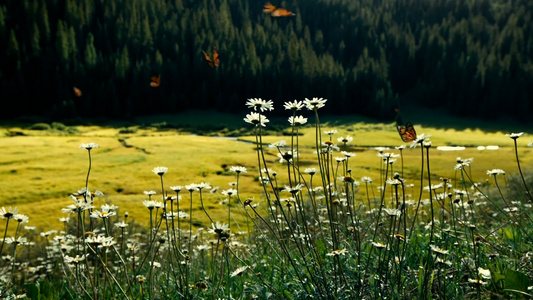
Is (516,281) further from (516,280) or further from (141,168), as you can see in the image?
(141,168)

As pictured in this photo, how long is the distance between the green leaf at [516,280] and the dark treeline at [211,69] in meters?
98.2

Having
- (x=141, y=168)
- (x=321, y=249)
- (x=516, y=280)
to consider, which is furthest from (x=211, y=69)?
(x=516, y=280)

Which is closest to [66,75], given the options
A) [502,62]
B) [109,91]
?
[109,91]

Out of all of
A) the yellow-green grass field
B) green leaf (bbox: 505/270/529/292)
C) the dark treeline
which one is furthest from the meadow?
the dark treeline

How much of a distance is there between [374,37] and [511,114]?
51.1 metres

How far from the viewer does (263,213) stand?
12047mm

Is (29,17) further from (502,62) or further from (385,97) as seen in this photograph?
(502,62)

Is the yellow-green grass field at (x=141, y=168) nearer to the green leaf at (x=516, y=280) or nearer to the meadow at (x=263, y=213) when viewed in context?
the meadow at (x=263, y=213)

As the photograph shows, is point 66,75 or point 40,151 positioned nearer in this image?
point 40,151

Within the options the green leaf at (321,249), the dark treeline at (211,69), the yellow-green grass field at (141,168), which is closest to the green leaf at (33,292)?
A: the green leaf at (321,249)

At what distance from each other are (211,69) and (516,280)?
341ft

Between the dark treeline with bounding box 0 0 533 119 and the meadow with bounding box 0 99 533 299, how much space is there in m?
8.16

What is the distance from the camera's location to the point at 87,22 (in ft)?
390

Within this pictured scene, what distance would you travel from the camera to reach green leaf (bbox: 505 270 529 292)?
277cm
